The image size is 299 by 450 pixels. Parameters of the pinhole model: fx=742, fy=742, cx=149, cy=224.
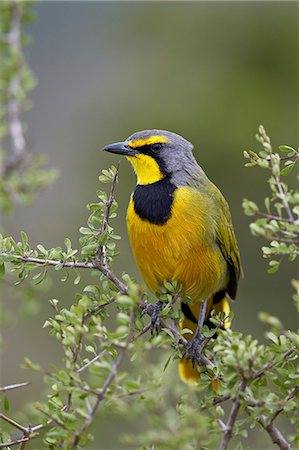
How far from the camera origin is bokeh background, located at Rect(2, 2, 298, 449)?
947 cm

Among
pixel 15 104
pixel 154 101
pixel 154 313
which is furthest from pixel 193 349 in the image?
pixel 154 101

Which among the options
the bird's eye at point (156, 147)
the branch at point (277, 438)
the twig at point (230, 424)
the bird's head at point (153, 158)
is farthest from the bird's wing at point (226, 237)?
the twig at point (230, 424)

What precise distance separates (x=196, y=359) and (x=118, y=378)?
5.67 feet

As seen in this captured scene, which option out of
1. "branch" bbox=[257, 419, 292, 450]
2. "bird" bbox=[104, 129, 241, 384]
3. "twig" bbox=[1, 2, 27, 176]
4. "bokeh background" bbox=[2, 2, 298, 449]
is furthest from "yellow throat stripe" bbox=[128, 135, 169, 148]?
"bokeh background" bbox=[2, 2, 298, 449]

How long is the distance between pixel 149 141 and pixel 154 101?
6895mm

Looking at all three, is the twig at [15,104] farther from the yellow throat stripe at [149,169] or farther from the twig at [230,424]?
the twig at [230,424]

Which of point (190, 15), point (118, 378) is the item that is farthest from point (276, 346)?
point (190, 15)

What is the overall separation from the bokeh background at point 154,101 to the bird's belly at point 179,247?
13.1 feet

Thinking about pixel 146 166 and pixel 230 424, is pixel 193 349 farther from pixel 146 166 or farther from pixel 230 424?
pixel 230 424

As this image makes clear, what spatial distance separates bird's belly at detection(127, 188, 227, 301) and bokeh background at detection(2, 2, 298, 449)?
4.01m

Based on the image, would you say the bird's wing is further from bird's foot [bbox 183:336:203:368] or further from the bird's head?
bird's foot [bbox 183:336:203:368]

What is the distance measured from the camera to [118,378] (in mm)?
2031

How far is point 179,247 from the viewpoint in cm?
384

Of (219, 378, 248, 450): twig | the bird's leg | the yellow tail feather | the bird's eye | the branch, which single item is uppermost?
the bird's eye
